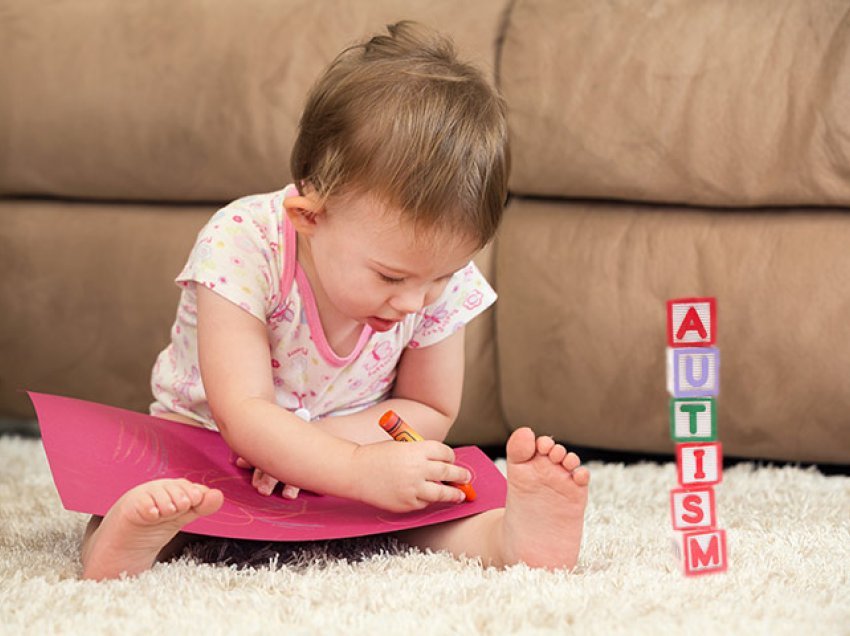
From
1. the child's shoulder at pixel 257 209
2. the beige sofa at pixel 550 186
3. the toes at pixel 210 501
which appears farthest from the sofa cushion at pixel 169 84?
the toes at pixel 210 501

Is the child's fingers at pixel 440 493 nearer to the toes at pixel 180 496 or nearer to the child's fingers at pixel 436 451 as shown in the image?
the child's fingers at pixel 436 451

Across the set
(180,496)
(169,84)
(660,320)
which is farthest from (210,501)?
(169,84)

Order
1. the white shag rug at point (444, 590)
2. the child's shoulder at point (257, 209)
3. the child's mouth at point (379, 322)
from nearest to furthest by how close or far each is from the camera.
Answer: the white shag rug at point (444, 590) → the child's mouth at point (379, 322) → the child's shoulder at point (257, 209)

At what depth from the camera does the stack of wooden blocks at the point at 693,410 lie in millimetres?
777

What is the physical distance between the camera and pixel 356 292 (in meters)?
0.94

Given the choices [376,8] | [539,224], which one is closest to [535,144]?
[539,224]

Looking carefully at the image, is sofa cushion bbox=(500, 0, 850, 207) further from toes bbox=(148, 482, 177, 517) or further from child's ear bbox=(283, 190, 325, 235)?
toes bbox=(148, 482, 177, 517)

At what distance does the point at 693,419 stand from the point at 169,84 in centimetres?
94

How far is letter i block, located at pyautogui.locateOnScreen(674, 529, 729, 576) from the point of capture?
82cm

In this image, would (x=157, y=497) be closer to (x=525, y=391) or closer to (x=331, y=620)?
(x=331, y=620)

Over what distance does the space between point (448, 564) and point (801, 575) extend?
0.25m

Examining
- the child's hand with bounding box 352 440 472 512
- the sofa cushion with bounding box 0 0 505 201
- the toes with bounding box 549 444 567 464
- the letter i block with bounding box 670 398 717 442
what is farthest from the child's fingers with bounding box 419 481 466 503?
the sofa cushion with bounding box 0 0 505 201

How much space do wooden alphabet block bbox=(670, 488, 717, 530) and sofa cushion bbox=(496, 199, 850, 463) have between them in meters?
0.49

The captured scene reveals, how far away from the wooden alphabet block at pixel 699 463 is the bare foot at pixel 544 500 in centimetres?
8
